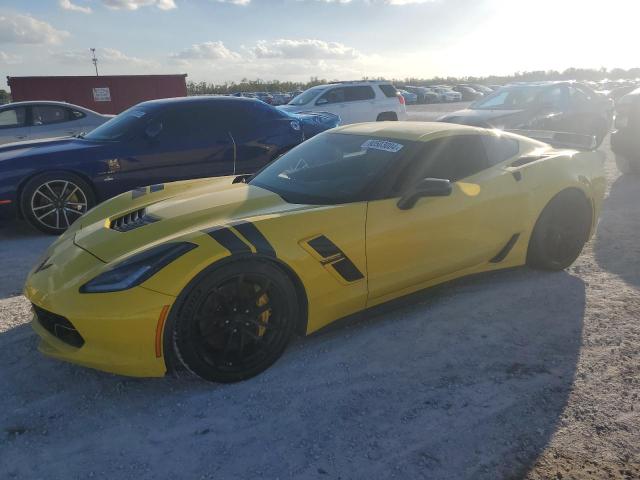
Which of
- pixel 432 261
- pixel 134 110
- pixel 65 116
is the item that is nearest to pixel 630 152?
pixel 432 261

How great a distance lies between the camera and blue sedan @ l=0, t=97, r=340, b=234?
5.35 m

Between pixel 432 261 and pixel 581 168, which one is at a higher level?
pixel 581 168

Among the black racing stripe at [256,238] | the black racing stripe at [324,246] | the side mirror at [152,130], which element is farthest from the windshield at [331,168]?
the side mirror at [152,130]

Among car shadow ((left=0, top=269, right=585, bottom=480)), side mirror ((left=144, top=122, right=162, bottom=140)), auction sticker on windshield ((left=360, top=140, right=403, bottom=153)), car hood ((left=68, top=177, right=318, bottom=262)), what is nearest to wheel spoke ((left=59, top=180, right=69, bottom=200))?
side mirror ((left=144, top=122, right=162, bottom=140))

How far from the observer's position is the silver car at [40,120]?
8.92 m

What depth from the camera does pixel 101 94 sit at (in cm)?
1723

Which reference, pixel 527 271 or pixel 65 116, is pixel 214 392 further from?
pixel 65 116

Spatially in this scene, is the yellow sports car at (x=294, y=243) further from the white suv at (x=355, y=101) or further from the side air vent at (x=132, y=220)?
the white suv at (x=355, y=101)

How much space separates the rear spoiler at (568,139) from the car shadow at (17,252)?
15.9 feet

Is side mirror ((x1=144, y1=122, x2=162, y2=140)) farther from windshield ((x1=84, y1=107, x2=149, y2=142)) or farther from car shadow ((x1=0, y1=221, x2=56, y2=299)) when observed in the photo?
car shadow ((x1=0, y1=221, x2=56, y2=299))

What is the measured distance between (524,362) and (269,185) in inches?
78.7

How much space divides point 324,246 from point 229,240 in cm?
55

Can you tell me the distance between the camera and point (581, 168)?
414cm

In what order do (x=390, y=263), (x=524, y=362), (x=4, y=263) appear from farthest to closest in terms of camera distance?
(x=4, y=263)
(x=390, y=263)
(x=524, y=362)
